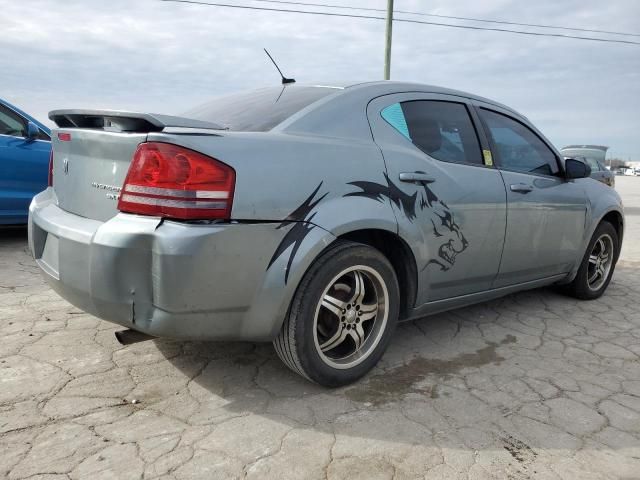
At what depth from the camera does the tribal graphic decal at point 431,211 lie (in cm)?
258

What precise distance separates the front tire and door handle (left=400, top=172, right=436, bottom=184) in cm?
42

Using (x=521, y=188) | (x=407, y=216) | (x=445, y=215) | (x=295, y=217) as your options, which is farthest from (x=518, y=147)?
(x=295, y=217)

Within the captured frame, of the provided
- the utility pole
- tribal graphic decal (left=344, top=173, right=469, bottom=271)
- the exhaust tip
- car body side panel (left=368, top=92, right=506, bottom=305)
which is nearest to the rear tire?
car body side panel (left=368, top=92, right=506, bottom=305)

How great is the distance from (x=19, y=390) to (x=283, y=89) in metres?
2.11

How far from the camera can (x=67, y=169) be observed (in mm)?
2600

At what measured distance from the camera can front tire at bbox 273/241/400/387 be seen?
7.79ft

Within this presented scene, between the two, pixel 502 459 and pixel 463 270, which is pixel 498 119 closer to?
pixel 463 270

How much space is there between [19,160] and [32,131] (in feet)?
1.09

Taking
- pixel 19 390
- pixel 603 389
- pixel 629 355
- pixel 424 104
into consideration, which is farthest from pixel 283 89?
pixel 629 355

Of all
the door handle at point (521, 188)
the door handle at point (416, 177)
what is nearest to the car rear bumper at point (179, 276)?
the door handle at point (416, 177)

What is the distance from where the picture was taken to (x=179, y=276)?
2.04 m

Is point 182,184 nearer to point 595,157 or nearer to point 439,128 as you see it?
point 439,128

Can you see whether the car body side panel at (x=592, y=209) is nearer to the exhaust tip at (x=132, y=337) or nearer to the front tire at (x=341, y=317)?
the front tire at (x=341, y=317)

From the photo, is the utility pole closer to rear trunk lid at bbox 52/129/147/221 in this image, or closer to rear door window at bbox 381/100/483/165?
rear door window at bbox 381/100/483/165
